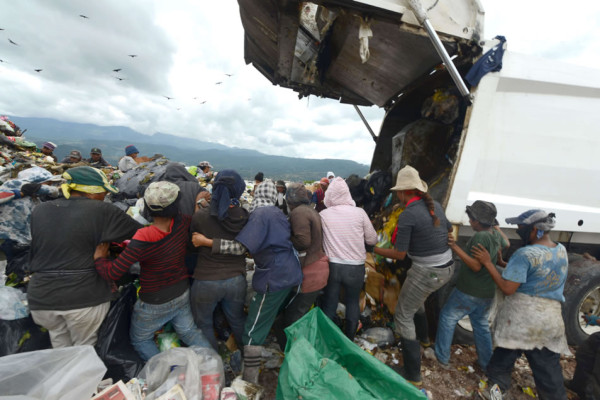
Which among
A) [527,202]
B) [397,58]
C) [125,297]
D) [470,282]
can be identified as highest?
[397,58]

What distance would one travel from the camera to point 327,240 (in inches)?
98.8

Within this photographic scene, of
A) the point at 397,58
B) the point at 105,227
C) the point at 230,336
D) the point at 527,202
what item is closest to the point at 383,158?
the point at 397,58

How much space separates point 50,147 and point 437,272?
8655 mm

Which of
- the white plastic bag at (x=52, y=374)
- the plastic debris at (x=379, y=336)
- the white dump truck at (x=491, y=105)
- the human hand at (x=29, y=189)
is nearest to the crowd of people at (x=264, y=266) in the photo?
the human hand at (x=29, y=189)

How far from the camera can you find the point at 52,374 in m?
1.35

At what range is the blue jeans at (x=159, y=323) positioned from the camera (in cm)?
193

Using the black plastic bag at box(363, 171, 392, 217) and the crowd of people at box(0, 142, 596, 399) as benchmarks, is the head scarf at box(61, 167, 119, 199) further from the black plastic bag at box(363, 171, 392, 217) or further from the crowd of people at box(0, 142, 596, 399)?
the black plastic bag at box(363, 171, 392, 217)

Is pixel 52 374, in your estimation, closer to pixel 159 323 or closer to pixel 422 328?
pixel 159 323

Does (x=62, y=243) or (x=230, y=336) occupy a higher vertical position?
(x=62, y=243)

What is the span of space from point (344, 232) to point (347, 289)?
585 mm

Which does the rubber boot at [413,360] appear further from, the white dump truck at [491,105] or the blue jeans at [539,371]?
the white dump truck at [491,105]

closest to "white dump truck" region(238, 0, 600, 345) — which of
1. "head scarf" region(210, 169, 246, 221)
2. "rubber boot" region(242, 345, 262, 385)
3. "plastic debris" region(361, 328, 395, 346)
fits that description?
"plastic debris" region(361, 328, 395, 346)

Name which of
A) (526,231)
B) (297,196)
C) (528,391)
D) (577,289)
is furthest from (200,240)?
(577,289)

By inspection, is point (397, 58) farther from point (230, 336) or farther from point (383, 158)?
point (230, 336)
